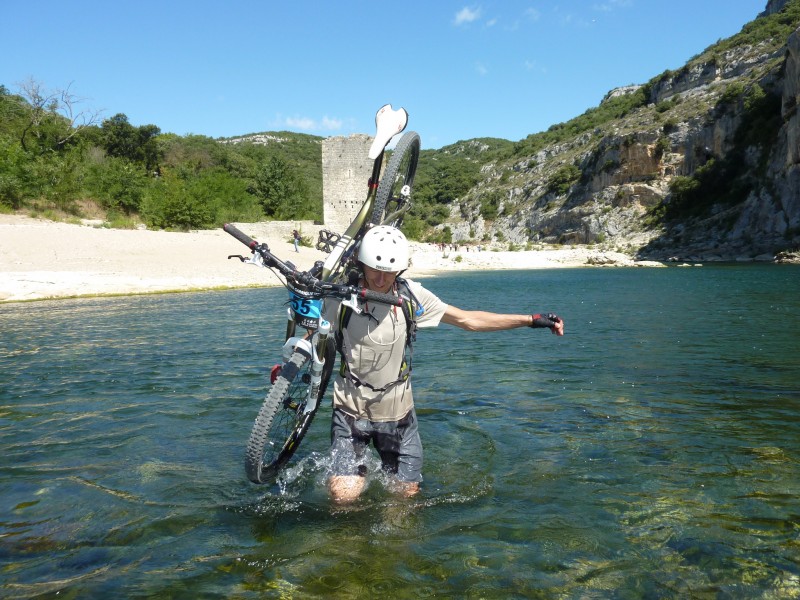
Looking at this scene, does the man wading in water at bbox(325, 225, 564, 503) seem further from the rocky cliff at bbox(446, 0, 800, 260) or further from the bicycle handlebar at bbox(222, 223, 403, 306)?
the rocky cliff at bbox(446, 0, 800, 260)

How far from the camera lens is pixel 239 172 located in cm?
8812

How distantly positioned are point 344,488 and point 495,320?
1.88 meters

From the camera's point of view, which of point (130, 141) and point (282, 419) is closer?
point (282, 419)

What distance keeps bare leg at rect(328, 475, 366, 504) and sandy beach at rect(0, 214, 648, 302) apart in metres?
21.4

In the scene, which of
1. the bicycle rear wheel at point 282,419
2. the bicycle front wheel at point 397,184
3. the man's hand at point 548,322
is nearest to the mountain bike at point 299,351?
the bicycle rear wheel at point 282,419

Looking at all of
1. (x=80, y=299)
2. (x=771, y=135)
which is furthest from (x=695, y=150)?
(x=80, y=299)

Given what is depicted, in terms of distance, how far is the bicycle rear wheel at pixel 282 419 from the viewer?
14.3 feet

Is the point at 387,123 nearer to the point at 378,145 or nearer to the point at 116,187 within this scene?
the point at 378,145

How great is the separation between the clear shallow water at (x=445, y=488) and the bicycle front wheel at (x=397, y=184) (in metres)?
2.60

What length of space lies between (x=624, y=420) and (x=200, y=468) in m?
4.93

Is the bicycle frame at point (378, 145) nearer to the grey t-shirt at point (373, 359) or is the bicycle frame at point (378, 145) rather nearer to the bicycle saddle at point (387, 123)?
the bicycle saddle at point (387, 123)

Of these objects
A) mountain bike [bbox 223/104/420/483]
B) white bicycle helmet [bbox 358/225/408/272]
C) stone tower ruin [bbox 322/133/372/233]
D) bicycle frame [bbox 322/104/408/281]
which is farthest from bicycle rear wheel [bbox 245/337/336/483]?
stone tower ruin [bbox 322/133/372/233]

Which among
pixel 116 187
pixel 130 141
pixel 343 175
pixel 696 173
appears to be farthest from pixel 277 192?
pixel 696 173

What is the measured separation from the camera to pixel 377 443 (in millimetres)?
4910
